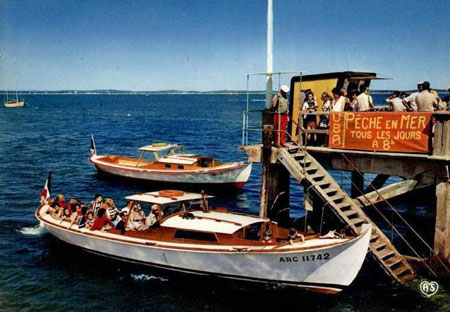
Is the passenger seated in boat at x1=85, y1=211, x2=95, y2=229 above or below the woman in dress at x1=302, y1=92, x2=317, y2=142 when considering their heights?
below

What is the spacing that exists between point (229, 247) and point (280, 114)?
511 cm

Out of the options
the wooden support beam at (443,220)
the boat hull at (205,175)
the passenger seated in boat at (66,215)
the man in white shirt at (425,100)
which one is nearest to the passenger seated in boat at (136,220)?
the passenger seated in boat at (66,215)

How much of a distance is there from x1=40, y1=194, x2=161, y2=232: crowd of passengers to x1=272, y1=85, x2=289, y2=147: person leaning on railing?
518 cm

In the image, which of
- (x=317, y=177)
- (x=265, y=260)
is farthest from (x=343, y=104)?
(x=265, y=260)

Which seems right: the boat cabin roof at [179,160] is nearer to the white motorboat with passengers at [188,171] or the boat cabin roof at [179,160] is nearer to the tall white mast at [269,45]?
the white motorboat with passengers at [188,171]

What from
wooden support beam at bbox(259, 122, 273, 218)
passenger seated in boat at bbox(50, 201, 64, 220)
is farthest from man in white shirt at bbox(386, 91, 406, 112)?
passenger seated in boat at bbox(50, 201, 64, 220)

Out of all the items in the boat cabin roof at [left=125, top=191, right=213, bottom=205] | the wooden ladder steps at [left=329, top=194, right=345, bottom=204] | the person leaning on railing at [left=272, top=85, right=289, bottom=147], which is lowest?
the boat cabin roof at [left=125, top=191, right=213, bottom=205]

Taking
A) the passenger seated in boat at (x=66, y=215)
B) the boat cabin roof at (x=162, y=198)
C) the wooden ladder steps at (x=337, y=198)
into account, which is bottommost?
the passenger seated in boat at (x=66, y=215)

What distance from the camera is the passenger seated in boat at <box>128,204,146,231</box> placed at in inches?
639

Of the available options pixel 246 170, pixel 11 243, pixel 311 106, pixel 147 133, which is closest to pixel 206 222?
pixel 311 106

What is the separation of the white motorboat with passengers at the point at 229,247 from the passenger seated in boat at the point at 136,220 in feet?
0.92

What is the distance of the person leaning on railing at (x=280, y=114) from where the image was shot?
1551 cm

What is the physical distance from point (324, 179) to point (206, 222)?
4.36 metres

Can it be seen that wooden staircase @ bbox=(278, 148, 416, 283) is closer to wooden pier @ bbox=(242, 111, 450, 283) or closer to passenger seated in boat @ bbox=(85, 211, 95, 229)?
wooden pier @ bbox=(242, 111, 450, 283)
